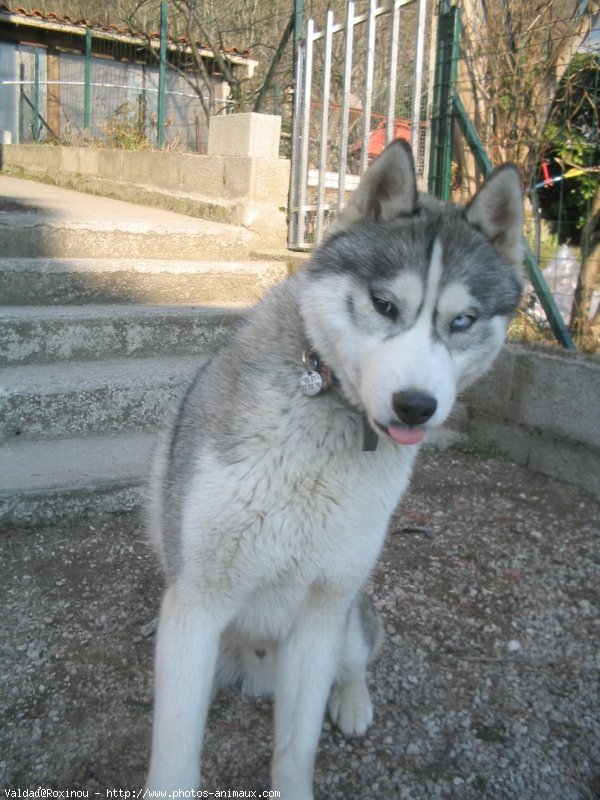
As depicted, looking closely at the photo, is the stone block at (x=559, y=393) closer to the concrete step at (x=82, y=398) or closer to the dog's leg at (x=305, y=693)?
the concrete step at (x=82, y=398)

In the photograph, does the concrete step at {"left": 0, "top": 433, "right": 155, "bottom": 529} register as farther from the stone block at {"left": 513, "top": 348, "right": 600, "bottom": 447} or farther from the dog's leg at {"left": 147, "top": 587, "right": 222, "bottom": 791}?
the stone block at {"left": 513, "top": 348, "right": 600, "bottom": 447}

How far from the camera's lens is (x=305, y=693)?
1.96 metres

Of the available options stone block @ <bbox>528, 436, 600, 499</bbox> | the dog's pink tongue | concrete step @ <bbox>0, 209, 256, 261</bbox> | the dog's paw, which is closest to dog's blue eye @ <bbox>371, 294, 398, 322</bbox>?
the dog's pink tongue

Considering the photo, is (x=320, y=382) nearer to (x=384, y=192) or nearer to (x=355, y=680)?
(x=384, y=192)

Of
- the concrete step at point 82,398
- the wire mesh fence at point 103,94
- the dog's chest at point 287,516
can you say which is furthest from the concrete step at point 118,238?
the wire mesh fence at point 103,94

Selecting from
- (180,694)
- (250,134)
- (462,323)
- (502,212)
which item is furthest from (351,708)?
(250,134)

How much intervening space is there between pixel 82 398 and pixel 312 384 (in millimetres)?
2189

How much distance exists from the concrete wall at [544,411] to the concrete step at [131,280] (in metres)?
1.75

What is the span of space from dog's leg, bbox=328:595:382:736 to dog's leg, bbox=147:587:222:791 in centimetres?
55

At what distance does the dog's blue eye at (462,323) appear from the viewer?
5.66 ft

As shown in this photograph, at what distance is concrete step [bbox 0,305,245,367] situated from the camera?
3.94 metres

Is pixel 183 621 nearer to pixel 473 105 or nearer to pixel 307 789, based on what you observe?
pixel 307 789

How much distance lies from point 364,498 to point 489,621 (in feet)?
4.16

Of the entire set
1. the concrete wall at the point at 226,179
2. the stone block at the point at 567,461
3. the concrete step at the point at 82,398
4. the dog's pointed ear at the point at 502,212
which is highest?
the concrete wall at the point at 226,179
